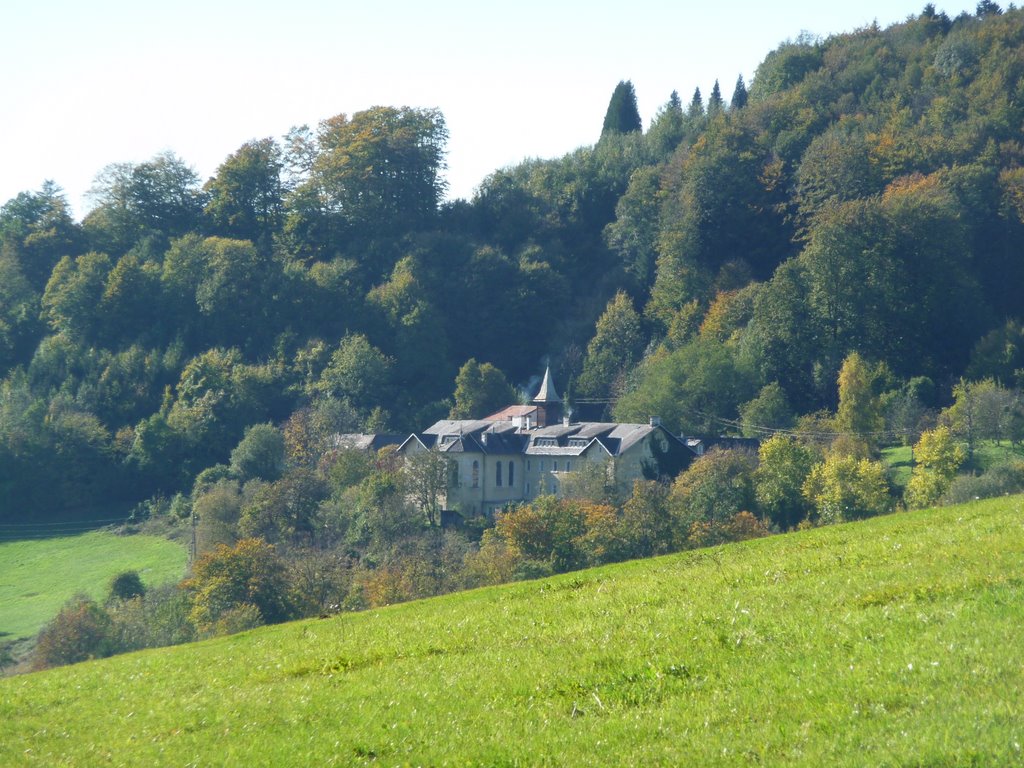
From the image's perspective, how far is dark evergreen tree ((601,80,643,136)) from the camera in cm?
10838

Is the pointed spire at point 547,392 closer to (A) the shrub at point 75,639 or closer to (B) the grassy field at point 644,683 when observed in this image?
(A) the shrub at point 75,639

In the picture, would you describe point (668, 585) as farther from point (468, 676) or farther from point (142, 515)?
point (142, 515)

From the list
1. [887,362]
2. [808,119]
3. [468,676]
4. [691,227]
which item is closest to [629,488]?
[887,362]

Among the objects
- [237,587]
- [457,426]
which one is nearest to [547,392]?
[457,426]

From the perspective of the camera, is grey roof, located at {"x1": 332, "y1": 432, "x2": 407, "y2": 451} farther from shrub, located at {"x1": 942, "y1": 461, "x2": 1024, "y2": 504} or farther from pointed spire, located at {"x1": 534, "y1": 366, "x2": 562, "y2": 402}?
shrub, located at {"x1": 942, "y1": 461, "x2": 1024, "y2": 504}

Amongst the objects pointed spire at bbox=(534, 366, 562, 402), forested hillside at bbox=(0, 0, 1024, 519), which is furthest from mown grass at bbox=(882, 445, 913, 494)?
pointed spire at bbox=(534, 366, 562, 402)

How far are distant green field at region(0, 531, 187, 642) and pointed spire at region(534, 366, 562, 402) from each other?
25045 millimetres

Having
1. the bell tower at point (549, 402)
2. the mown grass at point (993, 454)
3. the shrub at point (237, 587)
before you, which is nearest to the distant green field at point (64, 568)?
the shrub at point (237, 587)

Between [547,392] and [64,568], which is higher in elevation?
[547,392]

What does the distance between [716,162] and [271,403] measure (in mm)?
33395

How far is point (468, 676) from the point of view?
12625 millimetres

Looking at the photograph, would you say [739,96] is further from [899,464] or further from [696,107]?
[899,464]

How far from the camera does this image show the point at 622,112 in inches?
4277

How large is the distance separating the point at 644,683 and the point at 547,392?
2491 inches
